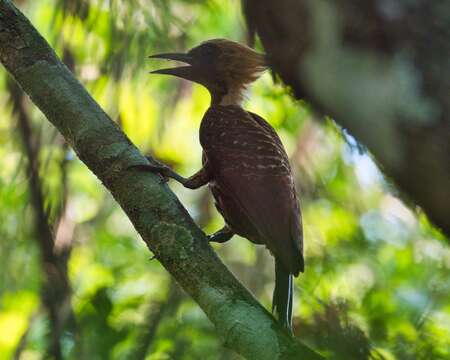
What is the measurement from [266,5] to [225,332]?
1376 millimetres

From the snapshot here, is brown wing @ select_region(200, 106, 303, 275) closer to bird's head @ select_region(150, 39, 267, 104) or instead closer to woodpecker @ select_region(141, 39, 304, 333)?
→ woodpecker @ select_region(141, 39, 304, 333)

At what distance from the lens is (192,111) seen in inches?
322

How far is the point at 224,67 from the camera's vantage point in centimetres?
511

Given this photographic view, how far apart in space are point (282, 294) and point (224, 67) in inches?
71.8

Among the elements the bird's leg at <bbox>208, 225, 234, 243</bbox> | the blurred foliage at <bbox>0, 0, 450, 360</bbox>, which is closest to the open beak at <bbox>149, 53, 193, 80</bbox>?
the blurred foliage at <bbox>0, 0, 450, 360</bbox>

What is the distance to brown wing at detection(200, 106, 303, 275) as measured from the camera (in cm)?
392

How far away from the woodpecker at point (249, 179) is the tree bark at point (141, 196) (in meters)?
0.25

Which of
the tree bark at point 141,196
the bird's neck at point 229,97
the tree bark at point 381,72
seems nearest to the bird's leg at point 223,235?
the bird's neck at point 229,97

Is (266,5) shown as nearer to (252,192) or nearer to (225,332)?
(225,332)

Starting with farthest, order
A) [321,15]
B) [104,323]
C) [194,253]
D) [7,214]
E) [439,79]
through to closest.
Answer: [7,214] < [194,253] < [104,323] < [321,15] < [439,79]

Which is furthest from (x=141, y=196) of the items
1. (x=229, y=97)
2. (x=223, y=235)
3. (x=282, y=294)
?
(x=229, y=97)

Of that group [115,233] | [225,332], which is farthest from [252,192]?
[115,233]

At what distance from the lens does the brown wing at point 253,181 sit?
3916 mm

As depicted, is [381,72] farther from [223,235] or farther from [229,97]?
[229,97]
